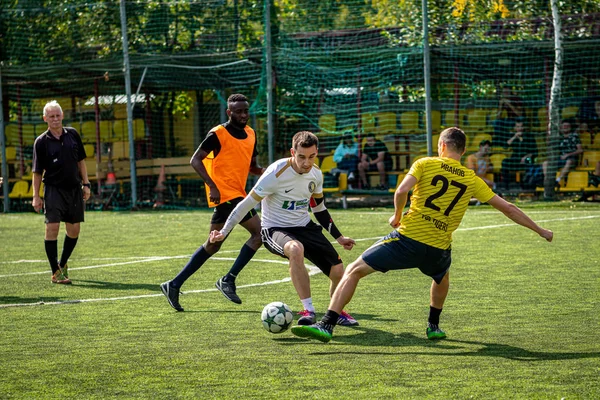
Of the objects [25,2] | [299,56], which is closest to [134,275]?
[299,56]

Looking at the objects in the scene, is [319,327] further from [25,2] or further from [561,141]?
[25,2]

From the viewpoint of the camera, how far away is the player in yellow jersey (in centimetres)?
686

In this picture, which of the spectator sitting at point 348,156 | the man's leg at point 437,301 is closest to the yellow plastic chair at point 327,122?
the spectator sitting at point 348,156

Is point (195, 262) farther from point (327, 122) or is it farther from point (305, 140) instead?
point (327, 122)

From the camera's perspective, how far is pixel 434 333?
Result: 23.1ft

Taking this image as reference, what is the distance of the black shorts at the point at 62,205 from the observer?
36.4ft

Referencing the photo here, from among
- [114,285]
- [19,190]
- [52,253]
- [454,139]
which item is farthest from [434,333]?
[19,190]

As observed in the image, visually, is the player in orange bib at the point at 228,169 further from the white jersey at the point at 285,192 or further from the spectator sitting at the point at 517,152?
the spectator sitting at the point at 517,152

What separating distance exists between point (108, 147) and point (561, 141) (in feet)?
39.0

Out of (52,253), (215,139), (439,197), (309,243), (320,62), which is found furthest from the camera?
(320,62)

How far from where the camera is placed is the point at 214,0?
78.9 ft

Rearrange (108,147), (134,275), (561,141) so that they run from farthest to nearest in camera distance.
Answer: (108,147) < (561,141) < (134,275)

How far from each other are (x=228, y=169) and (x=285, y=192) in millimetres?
1560

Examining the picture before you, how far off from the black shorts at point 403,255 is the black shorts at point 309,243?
97 cm
